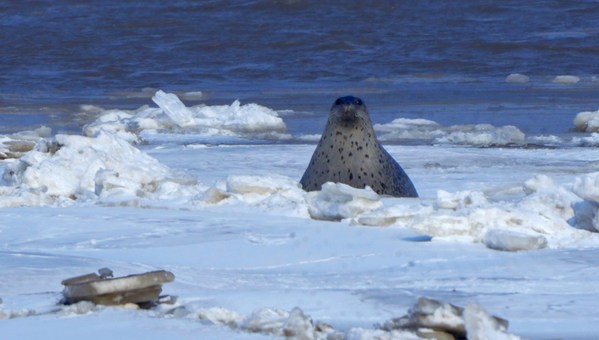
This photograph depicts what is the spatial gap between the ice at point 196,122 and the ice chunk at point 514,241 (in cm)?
682

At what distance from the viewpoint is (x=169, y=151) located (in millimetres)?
10250

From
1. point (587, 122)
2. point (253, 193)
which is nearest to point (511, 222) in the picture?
point (253, 193)

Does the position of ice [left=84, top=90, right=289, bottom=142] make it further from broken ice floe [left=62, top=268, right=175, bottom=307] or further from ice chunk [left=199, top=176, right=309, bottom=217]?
broken ice floe [left=62, top=268, right=175, bottom=307]

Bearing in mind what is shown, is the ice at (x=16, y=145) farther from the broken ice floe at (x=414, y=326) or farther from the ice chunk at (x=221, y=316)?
the broken ice floe at (x=414, y=326)

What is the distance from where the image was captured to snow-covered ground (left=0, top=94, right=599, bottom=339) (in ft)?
12.6

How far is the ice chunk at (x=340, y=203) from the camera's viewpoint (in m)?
5.68

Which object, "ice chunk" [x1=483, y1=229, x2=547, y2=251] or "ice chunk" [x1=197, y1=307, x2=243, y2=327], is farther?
"ice chunk" [x1=483, y1=229, x2=547, y2=251]

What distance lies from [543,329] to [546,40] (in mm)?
19674

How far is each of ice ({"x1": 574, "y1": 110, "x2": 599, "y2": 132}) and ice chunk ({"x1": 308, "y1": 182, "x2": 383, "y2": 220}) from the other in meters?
6.36

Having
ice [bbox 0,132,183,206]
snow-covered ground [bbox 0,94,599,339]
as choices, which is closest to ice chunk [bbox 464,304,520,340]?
snow-covered ground [bbox 0,94,599,339]

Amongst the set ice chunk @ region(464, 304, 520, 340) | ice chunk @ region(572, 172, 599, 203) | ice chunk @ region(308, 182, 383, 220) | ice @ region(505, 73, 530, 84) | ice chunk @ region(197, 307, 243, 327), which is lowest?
ice chunk @ region(197, 307, 243, 327)

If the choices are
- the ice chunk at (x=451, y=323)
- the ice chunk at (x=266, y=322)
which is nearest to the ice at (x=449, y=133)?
the ice chunk at (x=266, y=322)

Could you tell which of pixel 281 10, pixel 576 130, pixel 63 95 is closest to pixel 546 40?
pixel 281 10

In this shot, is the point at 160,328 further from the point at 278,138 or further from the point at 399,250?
the point at 278,138
